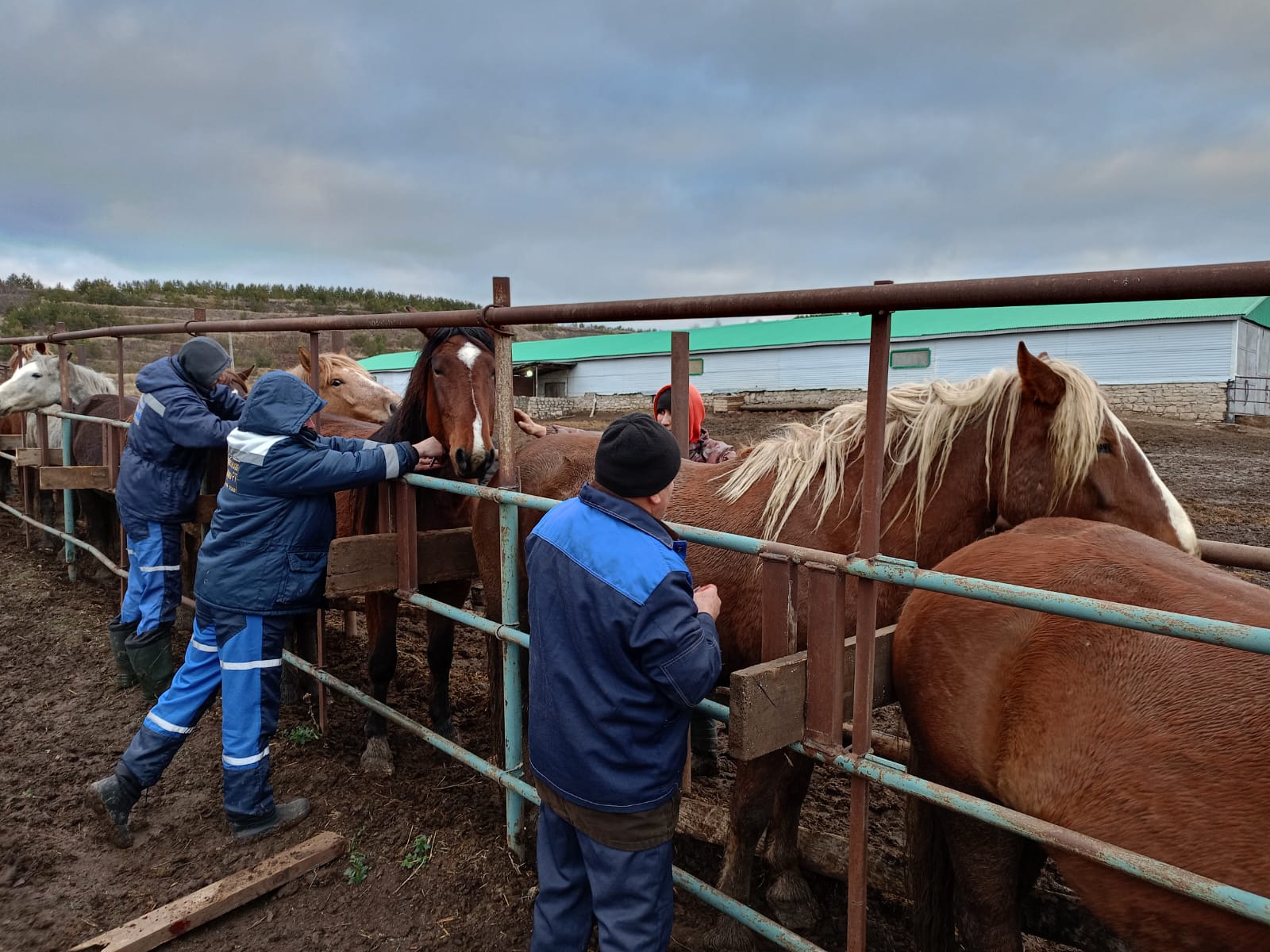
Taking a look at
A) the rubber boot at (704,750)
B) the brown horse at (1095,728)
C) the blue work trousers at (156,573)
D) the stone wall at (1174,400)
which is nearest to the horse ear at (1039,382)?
the brown horse at (1095,728)

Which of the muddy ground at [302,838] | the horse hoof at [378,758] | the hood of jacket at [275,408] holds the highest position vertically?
the hood of jacket at [275,408]

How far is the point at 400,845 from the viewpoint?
10.3 feet

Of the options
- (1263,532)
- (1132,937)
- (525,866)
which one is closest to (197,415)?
(525,866)

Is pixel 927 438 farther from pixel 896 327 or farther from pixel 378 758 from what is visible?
pixel 896 327

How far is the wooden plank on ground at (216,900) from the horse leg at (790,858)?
1.72m

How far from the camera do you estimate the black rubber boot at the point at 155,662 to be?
4406 millimetres

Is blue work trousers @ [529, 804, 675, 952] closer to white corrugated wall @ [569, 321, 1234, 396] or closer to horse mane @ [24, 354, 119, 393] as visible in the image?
horse mane @ [24, 354, 119, 393]

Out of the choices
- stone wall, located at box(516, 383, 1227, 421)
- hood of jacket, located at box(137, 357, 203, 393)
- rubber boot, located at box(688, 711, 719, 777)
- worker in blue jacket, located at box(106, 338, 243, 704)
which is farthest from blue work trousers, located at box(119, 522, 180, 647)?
stone wall, located at box(516, 383, 1227, 421)

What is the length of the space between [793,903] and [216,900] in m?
2.04

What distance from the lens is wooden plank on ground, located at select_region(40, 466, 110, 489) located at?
5918mm

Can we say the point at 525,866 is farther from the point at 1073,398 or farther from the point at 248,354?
the point at 248,354

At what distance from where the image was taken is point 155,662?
14.5ft

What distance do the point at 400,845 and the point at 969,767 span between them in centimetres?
231

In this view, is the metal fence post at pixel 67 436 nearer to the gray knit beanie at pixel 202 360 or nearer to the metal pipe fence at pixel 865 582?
the gray knit beanie at pixel 202 360
